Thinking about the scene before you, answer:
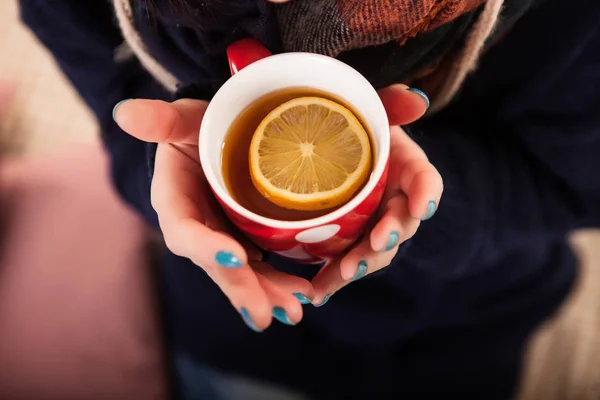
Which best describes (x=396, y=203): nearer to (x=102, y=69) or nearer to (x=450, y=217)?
(x=450, y=217)

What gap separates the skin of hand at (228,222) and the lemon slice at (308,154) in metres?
0.04

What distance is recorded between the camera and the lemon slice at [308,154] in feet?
1.59

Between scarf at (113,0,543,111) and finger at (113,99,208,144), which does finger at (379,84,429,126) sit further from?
finger at (113,99,208,144)

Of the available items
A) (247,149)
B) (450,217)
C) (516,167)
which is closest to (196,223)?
(247,149)

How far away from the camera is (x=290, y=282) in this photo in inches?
18.3

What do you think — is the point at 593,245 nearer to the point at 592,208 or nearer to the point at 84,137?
the point at 592,208

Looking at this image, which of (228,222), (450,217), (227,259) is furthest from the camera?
(450,217)

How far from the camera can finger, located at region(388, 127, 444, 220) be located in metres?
0.44

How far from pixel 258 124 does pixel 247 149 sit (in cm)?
3

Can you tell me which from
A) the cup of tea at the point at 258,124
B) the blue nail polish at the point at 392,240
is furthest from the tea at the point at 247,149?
the blue nail polish at the point at 392,240

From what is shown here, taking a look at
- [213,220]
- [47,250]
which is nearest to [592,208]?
[213,220]

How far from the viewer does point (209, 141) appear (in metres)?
0.48

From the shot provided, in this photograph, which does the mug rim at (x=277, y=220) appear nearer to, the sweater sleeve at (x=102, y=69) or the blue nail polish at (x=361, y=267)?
the blue nail polish at (x=361, y=267)

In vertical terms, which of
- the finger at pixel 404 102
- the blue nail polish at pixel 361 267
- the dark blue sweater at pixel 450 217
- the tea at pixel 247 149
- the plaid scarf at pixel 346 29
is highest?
the plaid scarf at pixel 346 29
